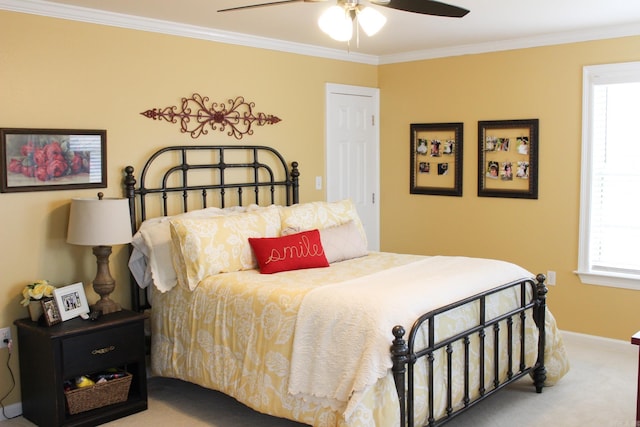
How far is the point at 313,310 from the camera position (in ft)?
10.0

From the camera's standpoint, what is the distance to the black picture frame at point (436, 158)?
5.42 meters

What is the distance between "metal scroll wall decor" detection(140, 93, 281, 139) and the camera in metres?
4.34

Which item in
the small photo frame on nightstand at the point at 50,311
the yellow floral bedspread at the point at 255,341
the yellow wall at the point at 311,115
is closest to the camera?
the yellow floral bedspread at the point at 255,341

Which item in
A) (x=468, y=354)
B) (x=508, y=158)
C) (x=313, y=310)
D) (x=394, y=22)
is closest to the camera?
(x=313, y=310)

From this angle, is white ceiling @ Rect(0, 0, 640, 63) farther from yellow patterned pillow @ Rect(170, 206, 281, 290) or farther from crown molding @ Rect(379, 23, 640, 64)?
yellow patterned pillow @ Rect(170, 206, 281, 290)

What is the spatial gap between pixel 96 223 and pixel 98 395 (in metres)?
0.95

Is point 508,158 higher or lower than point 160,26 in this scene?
lower

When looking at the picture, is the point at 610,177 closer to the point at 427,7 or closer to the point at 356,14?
the point at 427,7

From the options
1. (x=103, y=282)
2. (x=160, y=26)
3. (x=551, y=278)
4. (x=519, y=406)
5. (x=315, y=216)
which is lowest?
(x=519, y=406)

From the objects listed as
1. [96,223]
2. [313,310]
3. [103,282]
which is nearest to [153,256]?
[103,282]

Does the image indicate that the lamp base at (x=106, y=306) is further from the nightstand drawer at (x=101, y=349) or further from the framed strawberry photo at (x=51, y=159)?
the framed strawberry photo at (x=51, y=159)

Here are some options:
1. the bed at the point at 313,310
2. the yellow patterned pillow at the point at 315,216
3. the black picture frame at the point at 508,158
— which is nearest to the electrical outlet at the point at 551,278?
the black picture frame at the point at 508,158

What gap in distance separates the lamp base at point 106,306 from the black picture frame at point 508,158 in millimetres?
3047

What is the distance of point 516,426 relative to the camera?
3393mm
